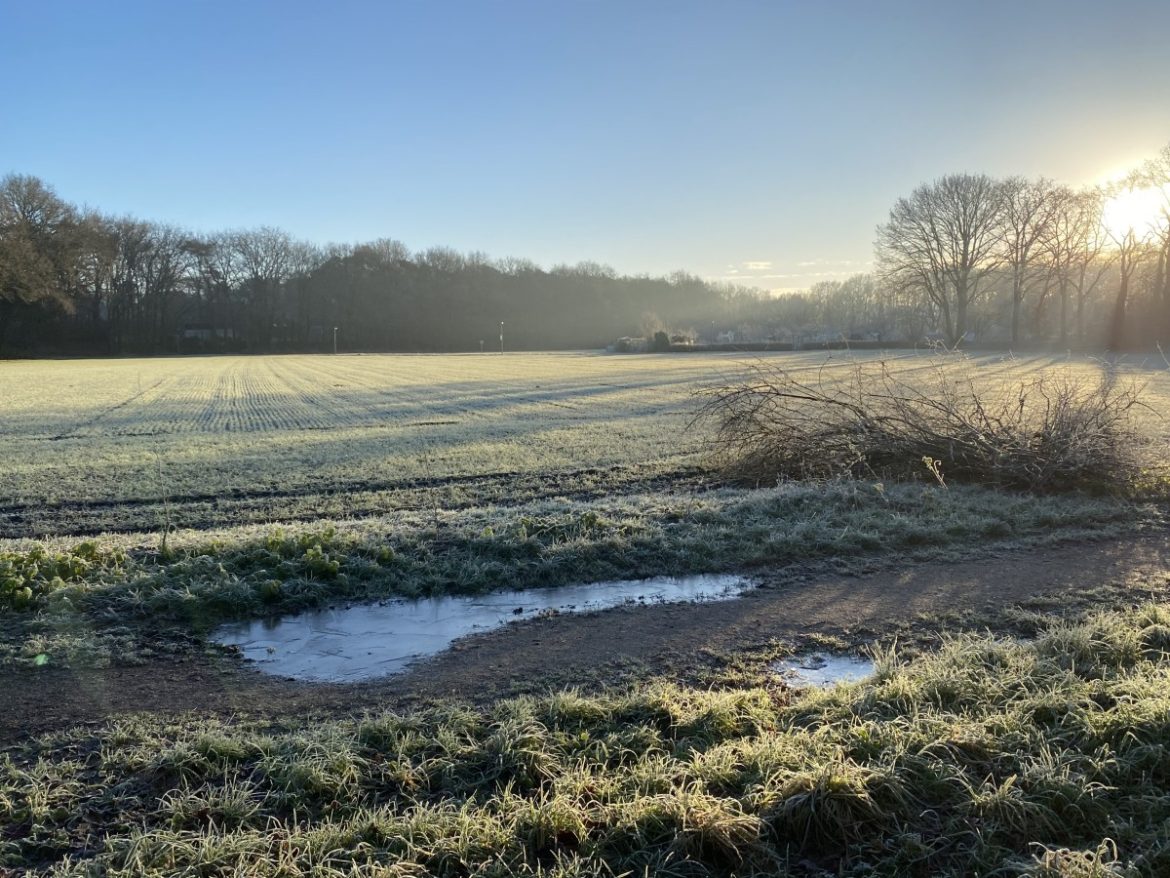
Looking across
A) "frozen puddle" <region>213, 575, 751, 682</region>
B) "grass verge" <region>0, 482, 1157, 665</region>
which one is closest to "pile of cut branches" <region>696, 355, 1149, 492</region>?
"grass verge" <region>0, 482, 1157, 665</region>

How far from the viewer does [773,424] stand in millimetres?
11875

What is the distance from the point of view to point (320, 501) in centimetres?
1133

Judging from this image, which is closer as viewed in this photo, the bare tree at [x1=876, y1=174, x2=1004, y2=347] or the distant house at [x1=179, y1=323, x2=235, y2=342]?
the bare tree at [x1=876, y1=174, x2=1004, y2=347]

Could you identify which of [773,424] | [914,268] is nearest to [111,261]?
[914,268]

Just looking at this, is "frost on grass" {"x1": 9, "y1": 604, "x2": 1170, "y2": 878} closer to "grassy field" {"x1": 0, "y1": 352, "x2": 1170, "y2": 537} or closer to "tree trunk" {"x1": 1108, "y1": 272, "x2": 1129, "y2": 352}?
"grassy field" {"x1": 0, "y1": 352, "x2": 1170, "y2": 537}

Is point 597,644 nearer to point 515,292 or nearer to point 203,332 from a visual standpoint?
point 203,332

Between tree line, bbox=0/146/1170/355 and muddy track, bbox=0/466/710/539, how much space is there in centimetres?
3491

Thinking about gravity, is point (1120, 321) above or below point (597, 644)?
above

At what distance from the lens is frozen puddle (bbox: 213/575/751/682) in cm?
547

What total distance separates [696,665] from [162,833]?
3200 millimetres

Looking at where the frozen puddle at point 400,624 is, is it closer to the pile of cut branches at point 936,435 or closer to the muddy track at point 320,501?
the muddy track at point 320,501

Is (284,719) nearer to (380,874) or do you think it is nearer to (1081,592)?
(380,874)

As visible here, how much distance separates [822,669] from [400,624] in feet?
10.8

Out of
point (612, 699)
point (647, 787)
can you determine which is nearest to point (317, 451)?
point (612, 699)
